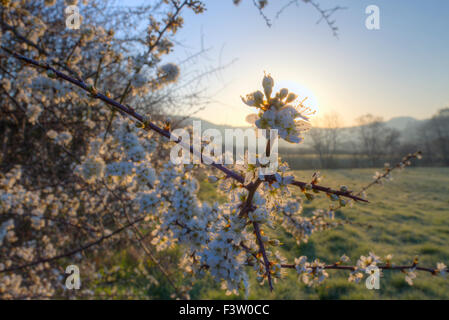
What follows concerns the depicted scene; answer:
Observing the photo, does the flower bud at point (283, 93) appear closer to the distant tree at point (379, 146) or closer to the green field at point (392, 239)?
the green field at point (392, 239)

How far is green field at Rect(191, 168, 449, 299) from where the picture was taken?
95.5 inches

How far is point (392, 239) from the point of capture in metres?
2.96

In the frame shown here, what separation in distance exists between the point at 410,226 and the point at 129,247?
18.5ft

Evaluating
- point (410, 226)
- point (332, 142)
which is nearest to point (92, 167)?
point (410, 226)

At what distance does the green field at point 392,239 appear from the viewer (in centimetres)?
243

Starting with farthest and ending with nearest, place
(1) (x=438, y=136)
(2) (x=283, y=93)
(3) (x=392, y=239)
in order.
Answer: (1) (x=438, y=136) → (3) (x=392, y=239) → (2) (x=283, y=93)

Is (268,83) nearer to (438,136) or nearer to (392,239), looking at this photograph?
(392,239)

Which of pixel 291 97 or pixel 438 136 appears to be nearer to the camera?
pixel 291 97

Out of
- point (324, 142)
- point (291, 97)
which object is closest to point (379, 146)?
point (324, 142)

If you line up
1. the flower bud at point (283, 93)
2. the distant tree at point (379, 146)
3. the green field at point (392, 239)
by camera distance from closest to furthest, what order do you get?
1. the flower bud at point (283, 93)
2. the green field at point (392, 239)
3. the distant tree at point (379, 146)

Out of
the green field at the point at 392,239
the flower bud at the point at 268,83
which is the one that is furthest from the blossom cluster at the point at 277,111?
the green field at the point at 392,239

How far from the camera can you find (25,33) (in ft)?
10.4

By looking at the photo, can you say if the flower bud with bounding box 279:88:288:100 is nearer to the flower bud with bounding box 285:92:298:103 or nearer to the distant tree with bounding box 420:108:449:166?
the flower bud with bounding box 285:92:298:103
